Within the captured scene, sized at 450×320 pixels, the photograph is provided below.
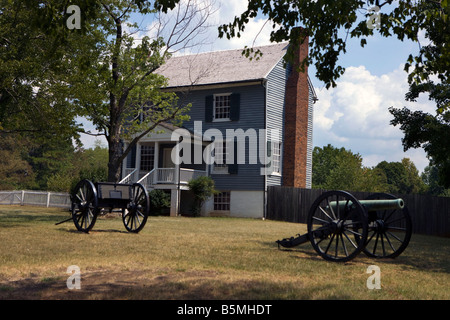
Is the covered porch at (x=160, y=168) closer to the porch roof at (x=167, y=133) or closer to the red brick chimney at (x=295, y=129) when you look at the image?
the porch roof at (x=167, y=133)

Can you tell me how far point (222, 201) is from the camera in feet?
91.8

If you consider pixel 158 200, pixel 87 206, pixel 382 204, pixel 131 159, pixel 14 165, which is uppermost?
pixel 14 165

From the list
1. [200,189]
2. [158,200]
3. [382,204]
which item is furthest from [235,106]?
[382,204]

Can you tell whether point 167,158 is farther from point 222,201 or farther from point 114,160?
point 114,160

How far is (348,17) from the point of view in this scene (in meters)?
8.98

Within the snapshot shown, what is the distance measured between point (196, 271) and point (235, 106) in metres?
20.1

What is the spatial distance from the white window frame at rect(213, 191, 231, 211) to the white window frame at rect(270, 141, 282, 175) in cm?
281

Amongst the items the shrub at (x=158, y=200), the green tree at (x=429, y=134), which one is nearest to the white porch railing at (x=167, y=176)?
the shrub at (x=158, y=200)

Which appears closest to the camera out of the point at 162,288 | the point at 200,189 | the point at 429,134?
the point at 162,288

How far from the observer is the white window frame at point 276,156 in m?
A: 27.2

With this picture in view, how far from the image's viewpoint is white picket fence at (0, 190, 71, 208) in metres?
33.3

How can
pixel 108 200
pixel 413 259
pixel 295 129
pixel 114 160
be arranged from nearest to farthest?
pixel 413 259 < pixel 108 200 < pixel 114 160 < pixel 295 129

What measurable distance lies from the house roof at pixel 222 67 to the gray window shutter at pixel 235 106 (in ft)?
2.98

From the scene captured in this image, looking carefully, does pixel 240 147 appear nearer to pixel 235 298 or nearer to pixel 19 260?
pixel 19 260
